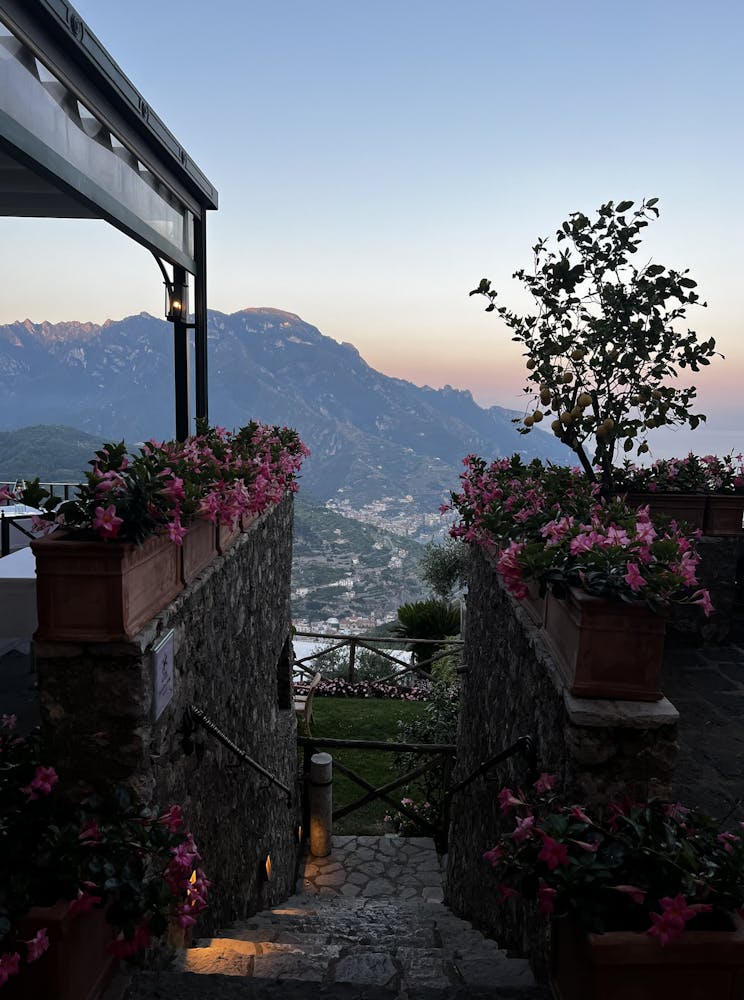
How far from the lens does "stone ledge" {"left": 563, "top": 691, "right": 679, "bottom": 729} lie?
216 centimetres

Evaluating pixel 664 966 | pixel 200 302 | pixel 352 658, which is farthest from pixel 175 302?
pixel 352 658

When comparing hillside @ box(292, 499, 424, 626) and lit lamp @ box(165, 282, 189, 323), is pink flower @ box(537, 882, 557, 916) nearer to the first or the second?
lit lamp @ box(165, 282, 189, 323)

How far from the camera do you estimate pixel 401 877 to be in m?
6.66

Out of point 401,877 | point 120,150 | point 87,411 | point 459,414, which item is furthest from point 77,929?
point 459,414

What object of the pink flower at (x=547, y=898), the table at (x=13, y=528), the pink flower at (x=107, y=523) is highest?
the pink flower at (x=107, y=523)

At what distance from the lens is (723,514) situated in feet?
19.6

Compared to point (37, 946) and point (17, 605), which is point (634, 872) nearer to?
point (37, 946)

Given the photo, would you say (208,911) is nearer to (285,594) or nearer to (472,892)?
(472,892)

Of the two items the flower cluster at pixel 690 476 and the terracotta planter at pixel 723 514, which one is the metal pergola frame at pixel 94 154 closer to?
the flower cluster at pixel 690 476

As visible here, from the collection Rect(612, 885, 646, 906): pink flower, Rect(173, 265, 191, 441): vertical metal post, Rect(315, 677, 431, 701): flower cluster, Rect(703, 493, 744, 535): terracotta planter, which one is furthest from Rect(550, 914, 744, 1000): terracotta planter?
Rect(315, 677, 431, 701): flower cluster

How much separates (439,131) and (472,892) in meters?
16.0

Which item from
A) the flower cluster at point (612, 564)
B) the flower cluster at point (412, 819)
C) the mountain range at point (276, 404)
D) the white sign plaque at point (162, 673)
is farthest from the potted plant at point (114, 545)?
the mountain range at point (276, 404)

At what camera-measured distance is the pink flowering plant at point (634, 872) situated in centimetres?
178

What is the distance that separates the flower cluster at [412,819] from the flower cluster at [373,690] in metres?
4.77
